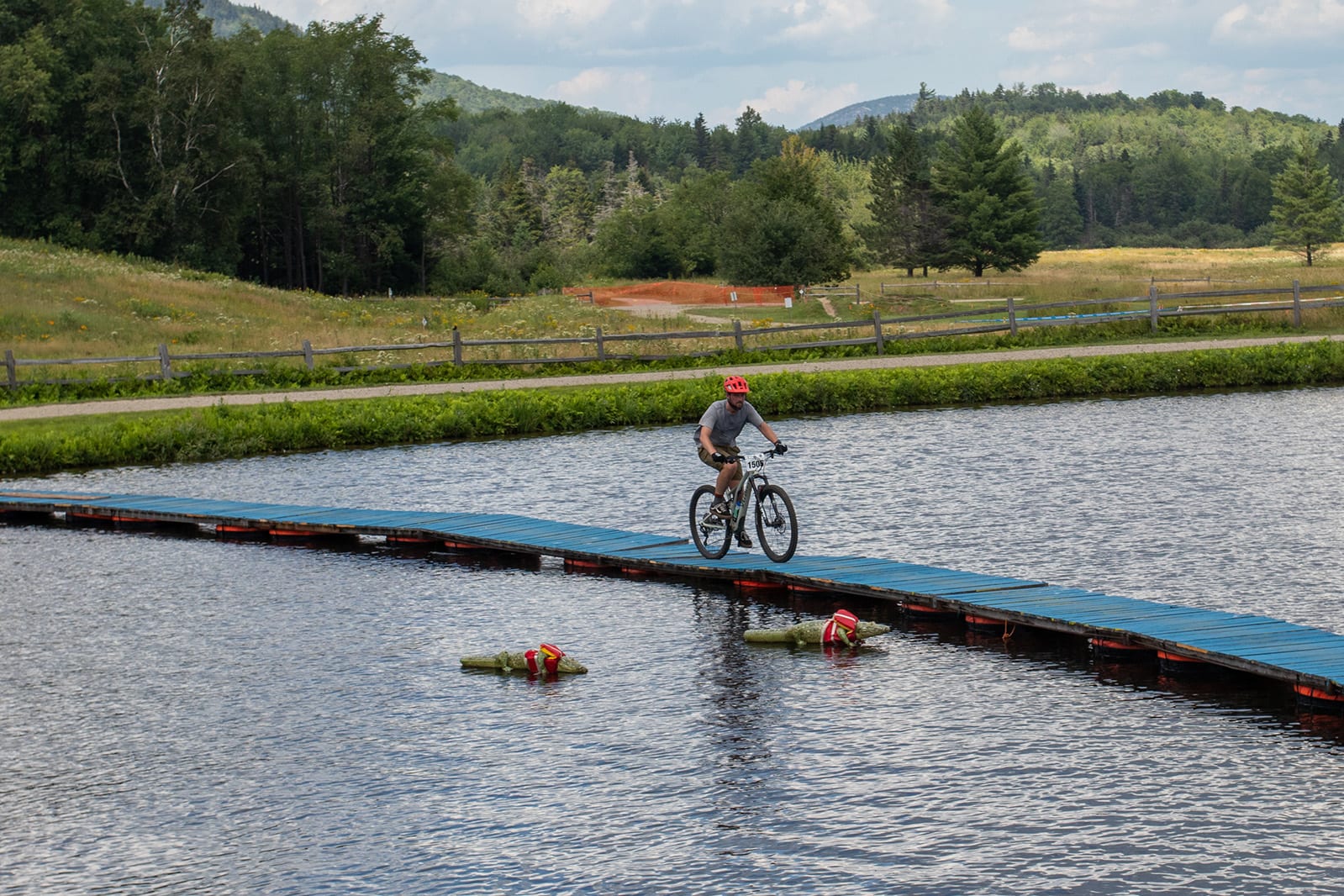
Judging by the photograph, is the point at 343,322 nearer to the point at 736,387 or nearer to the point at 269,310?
the point at 269,310

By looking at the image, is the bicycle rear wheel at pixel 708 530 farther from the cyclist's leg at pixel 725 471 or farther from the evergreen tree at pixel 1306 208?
the evergreen tree at pixel 1306 208

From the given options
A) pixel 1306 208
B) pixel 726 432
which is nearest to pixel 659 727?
pixel 726 432

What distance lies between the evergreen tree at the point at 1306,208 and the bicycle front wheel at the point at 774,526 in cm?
11019

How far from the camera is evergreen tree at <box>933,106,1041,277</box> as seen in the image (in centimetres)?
9544

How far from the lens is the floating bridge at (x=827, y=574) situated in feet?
38.5

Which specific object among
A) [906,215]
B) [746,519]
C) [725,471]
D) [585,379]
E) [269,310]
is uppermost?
[906,215]

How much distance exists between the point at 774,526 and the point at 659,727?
535cm

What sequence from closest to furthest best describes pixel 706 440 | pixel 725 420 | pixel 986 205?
pixel 706 440
pixel 725 420
pixel 986 205

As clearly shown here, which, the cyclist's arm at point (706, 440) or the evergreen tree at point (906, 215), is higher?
the evergreen tree at point (906, 215)

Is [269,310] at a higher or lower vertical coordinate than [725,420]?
higher

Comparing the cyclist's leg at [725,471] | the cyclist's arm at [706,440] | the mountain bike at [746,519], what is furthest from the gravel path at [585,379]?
the cyclist's arm at [706,440]

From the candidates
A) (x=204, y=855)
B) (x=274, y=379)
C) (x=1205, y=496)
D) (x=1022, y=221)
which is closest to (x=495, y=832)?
(x=204, y=855)

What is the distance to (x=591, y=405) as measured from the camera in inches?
1270

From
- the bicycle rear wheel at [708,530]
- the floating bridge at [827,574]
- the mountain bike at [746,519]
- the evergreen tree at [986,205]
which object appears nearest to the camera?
the floating bridge at [827,574]
